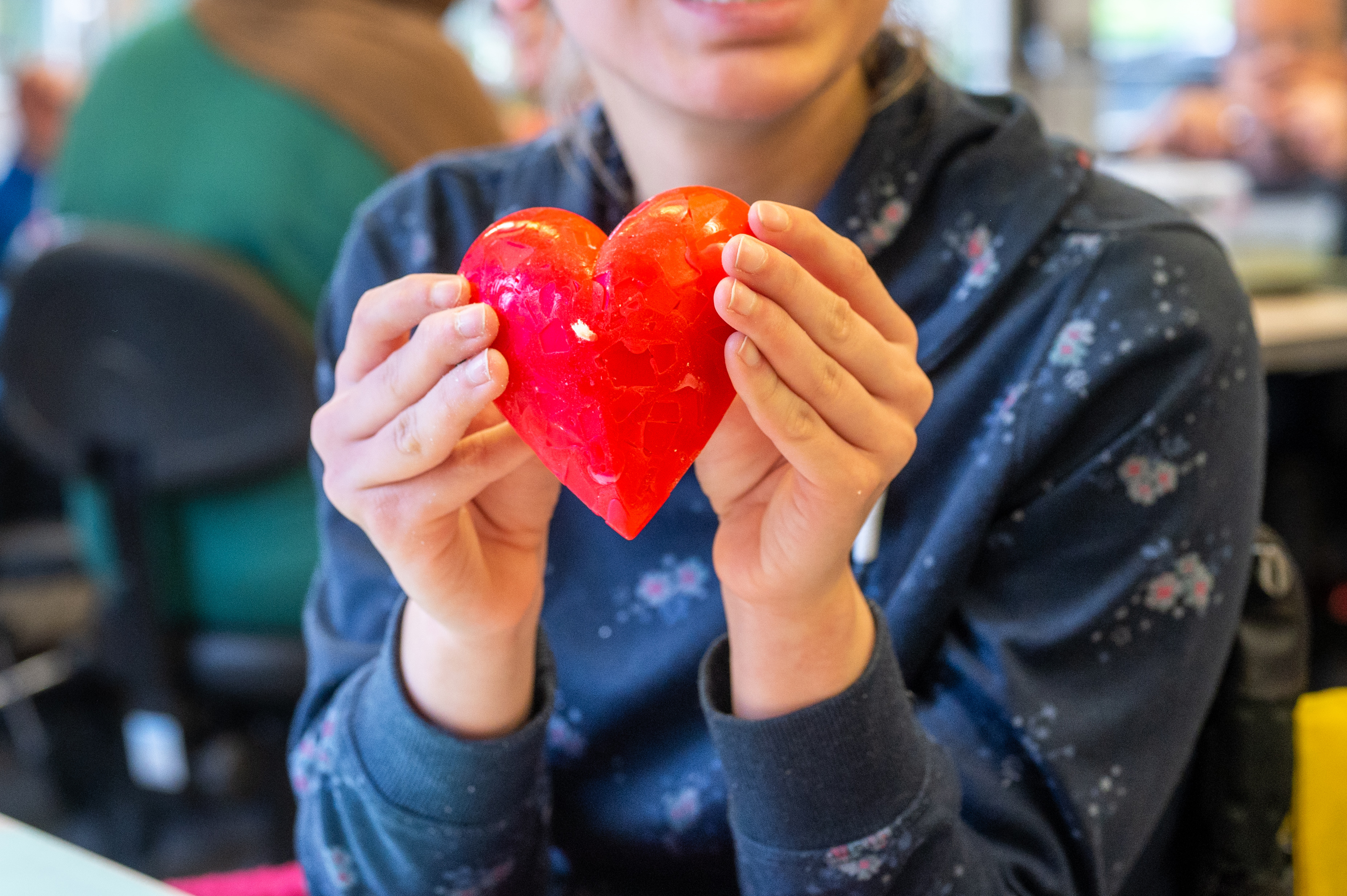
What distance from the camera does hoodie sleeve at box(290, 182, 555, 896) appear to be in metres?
0.69

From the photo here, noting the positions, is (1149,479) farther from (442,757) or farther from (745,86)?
(442,757)

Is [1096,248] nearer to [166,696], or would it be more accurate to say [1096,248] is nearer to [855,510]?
[855,510]

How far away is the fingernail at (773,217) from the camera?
1.67 ft

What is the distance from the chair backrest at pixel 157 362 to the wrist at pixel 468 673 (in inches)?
26.3

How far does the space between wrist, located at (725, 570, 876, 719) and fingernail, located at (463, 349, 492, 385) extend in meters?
0.20

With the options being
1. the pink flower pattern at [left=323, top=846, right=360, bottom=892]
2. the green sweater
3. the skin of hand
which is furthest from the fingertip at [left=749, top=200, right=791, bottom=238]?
the green sweater

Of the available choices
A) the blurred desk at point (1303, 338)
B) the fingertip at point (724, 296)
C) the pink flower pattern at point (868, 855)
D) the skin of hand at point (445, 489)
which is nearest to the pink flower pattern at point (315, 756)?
the skin of hand at point (445, 489)

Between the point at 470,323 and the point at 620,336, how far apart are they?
0.07 m

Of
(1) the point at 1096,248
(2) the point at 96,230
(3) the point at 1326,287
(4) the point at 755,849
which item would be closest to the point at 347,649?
(4) the point at 755,849

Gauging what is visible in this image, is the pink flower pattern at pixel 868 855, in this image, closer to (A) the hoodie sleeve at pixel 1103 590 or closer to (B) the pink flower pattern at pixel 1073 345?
(A) the hoodie sleeve at pixel 1103 590

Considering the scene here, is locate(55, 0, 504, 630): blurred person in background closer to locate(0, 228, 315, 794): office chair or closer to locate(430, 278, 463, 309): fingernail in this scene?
locate(0, 228, 315, 794): office chair

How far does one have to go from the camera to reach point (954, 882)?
0.65 metres

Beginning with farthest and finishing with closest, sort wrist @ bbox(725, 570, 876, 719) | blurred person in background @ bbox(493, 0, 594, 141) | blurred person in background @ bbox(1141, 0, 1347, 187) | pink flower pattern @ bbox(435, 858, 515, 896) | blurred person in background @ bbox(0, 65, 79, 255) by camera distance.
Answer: blurred person in background @ bbox(0, 65, 79, 255)
blurred person in background @ bbox(1141, 0, 1347, 187)
blurred person in background @ bbox(493, 0, 594, 141)
pink flower pattern @ bbox(435, 858, 515, 896)
wrist @ bbox(725, 570, 876, 719)

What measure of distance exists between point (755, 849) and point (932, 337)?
0.35 metres
